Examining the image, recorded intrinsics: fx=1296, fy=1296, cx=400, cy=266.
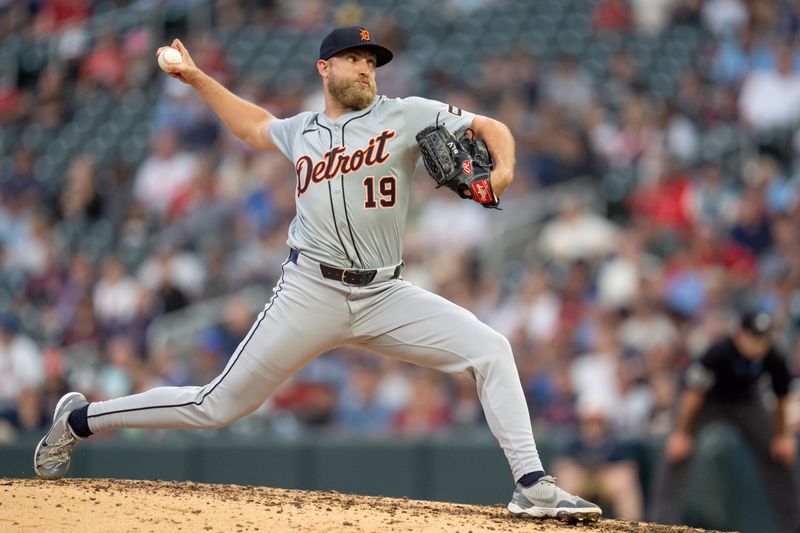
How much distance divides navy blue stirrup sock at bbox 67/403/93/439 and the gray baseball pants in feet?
1.86

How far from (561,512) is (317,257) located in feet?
4.22

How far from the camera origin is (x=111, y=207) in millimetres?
12141

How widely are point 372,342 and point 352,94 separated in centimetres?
93

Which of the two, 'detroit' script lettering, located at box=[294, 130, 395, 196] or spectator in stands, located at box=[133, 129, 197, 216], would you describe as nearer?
'detroit' script lettering, located at box=[294, 130, 395, 196]

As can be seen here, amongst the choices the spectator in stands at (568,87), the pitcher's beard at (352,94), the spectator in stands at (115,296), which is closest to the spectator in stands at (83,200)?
the spectator in stands at (115,296)

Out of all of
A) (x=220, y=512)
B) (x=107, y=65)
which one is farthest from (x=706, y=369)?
(x=107, y=65)

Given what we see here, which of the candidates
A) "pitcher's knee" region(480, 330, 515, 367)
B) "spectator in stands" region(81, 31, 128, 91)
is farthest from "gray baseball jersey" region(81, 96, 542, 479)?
"spectator in stands" region(81, 31, 128, 91)

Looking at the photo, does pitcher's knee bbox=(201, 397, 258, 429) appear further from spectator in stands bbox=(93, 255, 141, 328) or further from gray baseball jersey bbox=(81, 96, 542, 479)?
spectator in stands bbox=(93, 255, 141, 328)

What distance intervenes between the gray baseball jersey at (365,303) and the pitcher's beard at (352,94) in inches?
2.1

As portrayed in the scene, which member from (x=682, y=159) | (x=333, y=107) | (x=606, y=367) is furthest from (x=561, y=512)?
(x=682, y=159)

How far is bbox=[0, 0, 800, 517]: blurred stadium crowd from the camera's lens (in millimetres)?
9000

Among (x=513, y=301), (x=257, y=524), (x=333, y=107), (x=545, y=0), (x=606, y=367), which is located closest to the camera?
(x=257, y=524)

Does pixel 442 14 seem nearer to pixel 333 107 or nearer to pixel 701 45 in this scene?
pixel 701 45

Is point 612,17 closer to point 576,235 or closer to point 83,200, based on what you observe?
point 576,235
